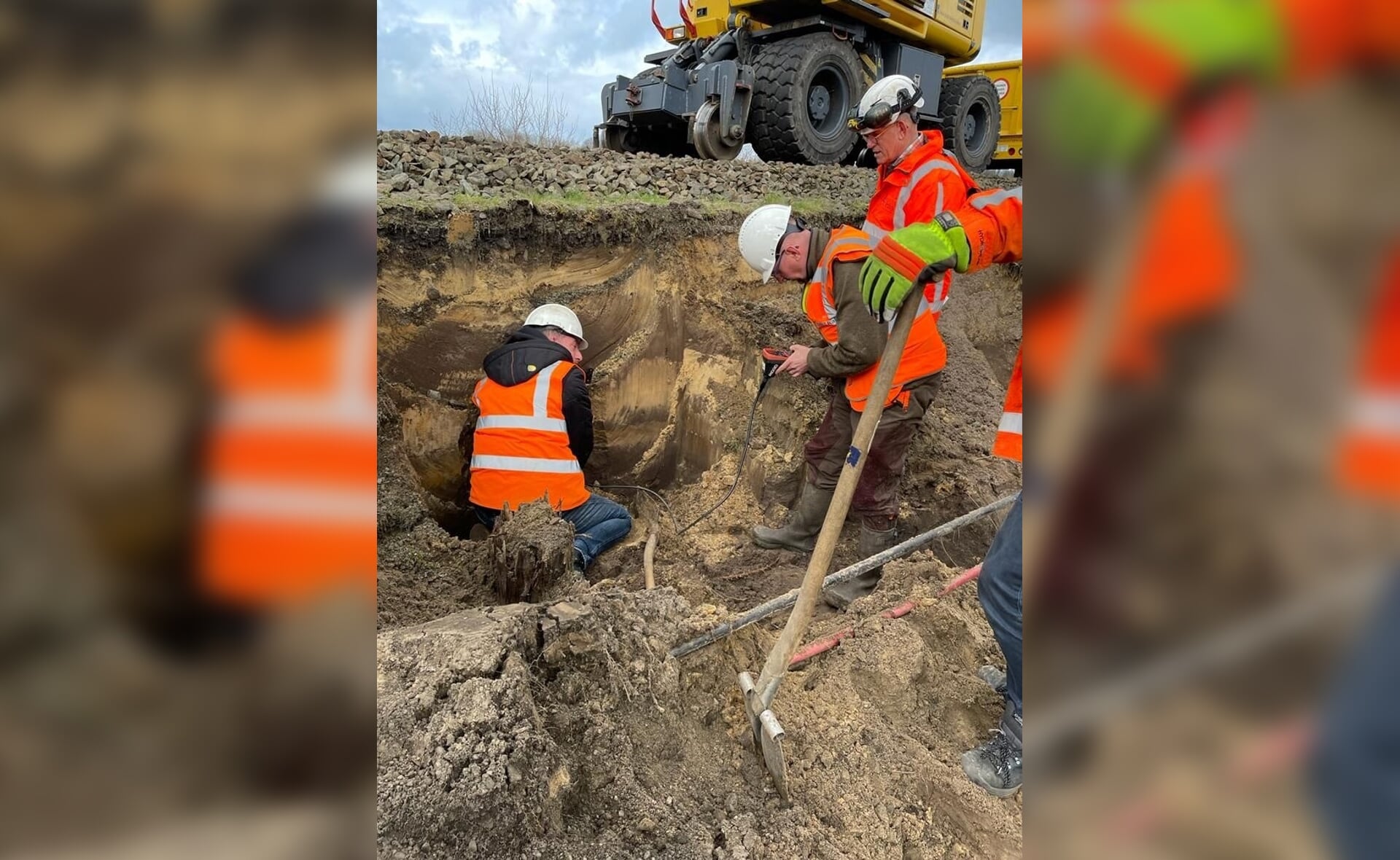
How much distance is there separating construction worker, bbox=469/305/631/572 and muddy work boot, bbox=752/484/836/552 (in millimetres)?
1021

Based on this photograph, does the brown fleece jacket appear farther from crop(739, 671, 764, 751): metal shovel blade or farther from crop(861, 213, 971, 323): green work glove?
crop(739, 671, 764, 751): metal shovel blade

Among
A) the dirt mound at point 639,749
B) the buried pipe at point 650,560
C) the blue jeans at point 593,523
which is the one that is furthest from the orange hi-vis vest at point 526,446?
the dirt mound at point 639,749

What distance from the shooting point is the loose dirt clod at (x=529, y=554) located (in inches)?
156

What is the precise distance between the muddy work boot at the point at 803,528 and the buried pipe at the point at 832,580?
0.72 meters

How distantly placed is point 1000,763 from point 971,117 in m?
14.0

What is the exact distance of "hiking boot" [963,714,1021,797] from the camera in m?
2.32

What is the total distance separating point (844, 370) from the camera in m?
4.28
